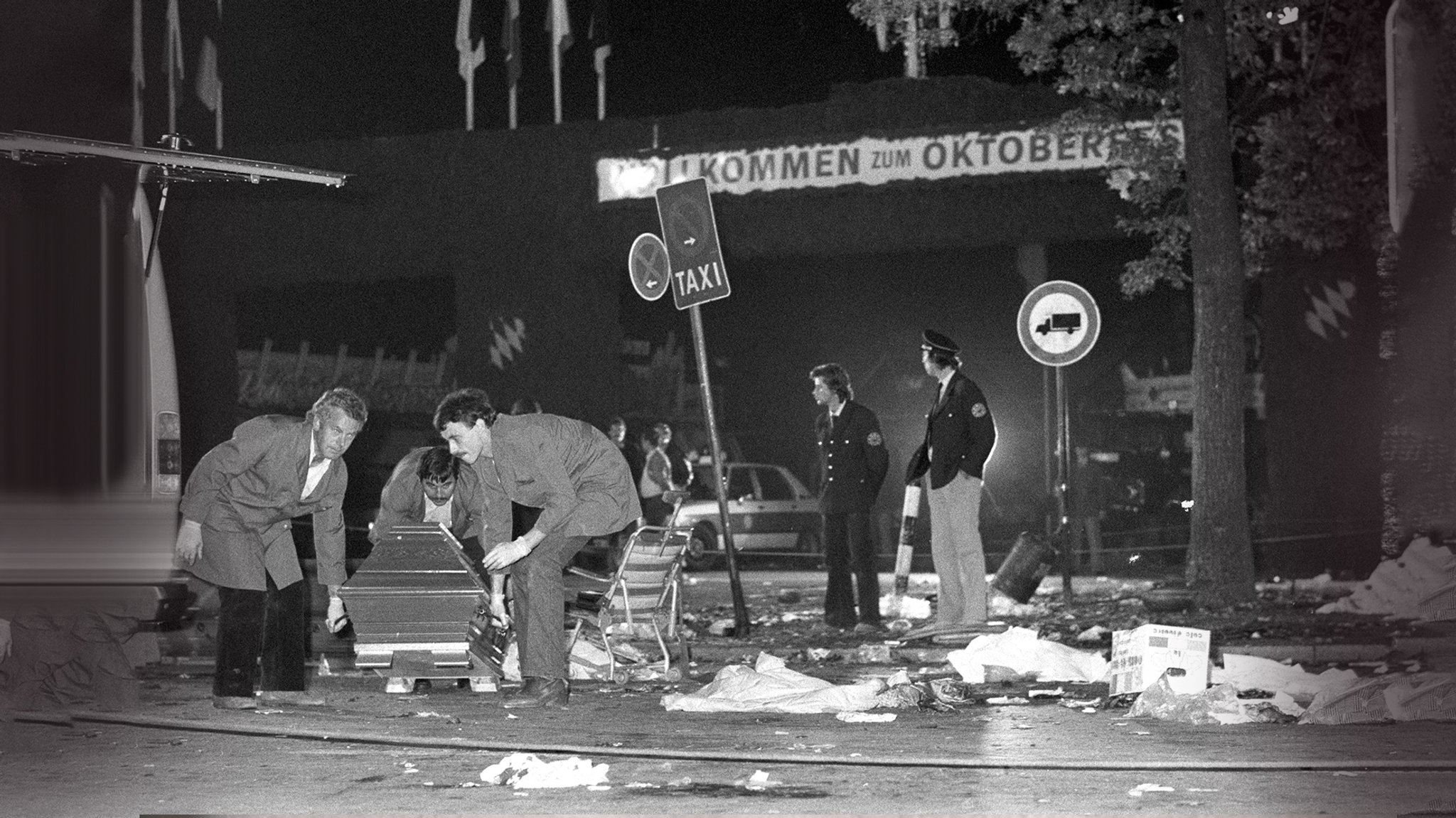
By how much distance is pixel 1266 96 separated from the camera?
17391 mm

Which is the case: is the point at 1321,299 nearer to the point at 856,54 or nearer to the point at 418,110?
the point at 856,54

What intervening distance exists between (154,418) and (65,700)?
182cm

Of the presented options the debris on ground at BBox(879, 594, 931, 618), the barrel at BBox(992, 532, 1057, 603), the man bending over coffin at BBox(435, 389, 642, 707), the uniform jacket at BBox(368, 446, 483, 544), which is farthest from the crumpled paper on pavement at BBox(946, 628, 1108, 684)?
the debris on ground at BBox(879, 594, 931, 618)

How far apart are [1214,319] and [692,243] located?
4474 mm

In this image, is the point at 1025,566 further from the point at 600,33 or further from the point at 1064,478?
the point at 600,33

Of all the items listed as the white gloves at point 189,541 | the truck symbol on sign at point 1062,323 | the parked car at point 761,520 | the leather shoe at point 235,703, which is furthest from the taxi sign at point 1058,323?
the parked car at point 761,520

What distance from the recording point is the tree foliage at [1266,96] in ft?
53.3

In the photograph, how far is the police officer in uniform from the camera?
41.5 feet

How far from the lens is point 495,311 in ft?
81.4

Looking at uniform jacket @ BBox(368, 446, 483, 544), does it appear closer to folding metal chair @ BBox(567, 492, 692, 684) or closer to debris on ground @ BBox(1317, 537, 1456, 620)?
folding metal chair @ BBox(567, 492, 692, 684)

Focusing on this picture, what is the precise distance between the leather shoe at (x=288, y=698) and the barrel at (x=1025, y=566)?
6.03 metres

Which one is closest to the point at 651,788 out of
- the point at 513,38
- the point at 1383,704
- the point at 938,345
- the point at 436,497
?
the point at 1383,704

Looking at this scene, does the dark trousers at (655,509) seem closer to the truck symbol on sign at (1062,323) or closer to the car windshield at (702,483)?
the car windshield at (702,483)

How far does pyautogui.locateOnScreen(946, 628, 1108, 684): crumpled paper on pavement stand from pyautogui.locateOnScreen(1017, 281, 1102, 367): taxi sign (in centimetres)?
430
